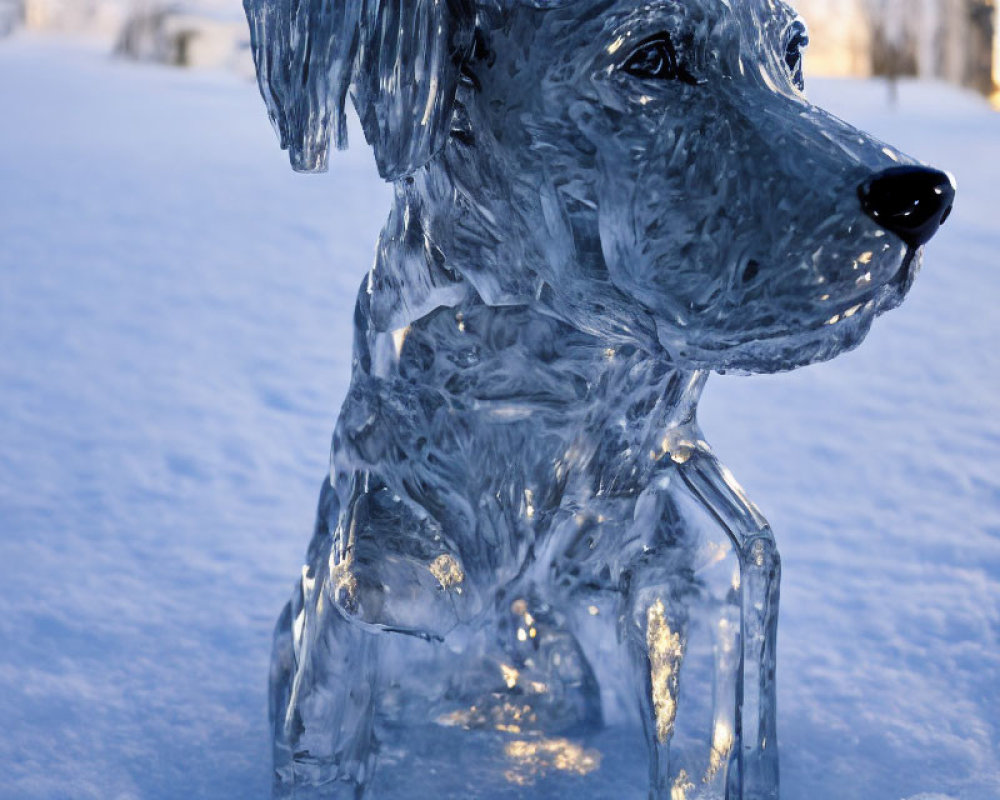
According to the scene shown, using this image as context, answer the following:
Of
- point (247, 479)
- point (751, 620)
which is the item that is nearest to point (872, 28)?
point (247, 479)

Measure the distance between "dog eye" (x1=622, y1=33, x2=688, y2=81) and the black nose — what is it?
0.09 meters

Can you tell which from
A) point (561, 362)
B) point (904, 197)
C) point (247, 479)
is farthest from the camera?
point (247, 479)

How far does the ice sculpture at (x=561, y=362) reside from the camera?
546 millimetres

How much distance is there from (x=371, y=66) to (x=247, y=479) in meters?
0.63

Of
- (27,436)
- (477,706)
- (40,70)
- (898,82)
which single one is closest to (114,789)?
(477,706)

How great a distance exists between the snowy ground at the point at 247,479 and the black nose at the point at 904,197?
0.40 metres

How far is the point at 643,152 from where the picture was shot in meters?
0.55

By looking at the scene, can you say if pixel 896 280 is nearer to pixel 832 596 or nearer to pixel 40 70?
pixel 832 596

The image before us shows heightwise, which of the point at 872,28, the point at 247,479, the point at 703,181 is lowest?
the point at 247,479

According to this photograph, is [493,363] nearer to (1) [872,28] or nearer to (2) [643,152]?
(2) [643,152]

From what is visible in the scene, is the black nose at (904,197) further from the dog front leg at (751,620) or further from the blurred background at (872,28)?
the blurred background at (872,28)

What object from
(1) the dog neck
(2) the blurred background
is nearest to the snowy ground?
(1) the dog neck

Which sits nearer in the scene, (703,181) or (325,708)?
(703,181)

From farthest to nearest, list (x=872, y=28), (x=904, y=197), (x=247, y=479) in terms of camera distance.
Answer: (x=872, y=28), (x=247, y=479), (x=904, y=197)
